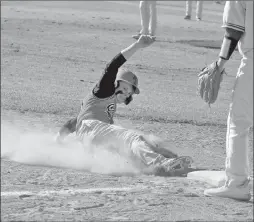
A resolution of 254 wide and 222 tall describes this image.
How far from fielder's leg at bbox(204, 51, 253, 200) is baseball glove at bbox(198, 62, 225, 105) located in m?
0.30

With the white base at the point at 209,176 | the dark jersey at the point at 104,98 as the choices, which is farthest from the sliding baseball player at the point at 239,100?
the dark jersey at the point at 104,98

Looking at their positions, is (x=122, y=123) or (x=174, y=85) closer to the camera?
(x=122, y=123)

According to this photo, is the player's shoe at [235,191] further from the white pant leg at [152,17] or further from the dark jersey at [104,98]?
the white pant leg at [152,17]

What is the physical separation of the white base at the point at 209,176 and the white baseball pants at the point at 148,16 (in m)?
9.56

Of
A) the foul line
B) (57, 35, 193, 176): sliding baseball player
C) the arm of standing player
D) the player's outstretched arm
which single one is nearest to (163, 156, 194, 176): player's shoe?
(57, 35, 193, 176): sliding baseball player

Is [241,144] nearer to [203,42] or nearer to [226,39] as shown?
[226,39]

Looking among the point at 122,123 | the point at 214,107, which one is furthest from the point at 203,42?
the point at 122,123

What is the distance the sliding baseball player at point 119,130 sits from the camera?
6.45 metres

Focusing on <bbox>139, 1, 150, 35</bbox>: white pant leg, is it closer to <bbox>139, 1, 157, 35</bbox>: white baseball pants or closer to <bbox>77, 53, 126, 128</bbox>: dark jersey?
<bbox>139, 1, 157, 35</bbox>: white baseball pants

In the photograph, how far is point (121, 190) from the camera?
5910 mm

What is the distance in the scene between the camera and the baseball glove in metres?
6.01

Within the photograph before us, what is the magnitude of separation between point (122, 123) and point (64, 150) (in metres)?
1.55

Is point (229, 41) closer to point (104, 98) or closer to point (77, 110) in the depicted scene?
point (104, 98)

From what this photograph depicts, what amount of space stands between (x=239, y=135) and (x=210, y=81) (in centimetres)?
53
